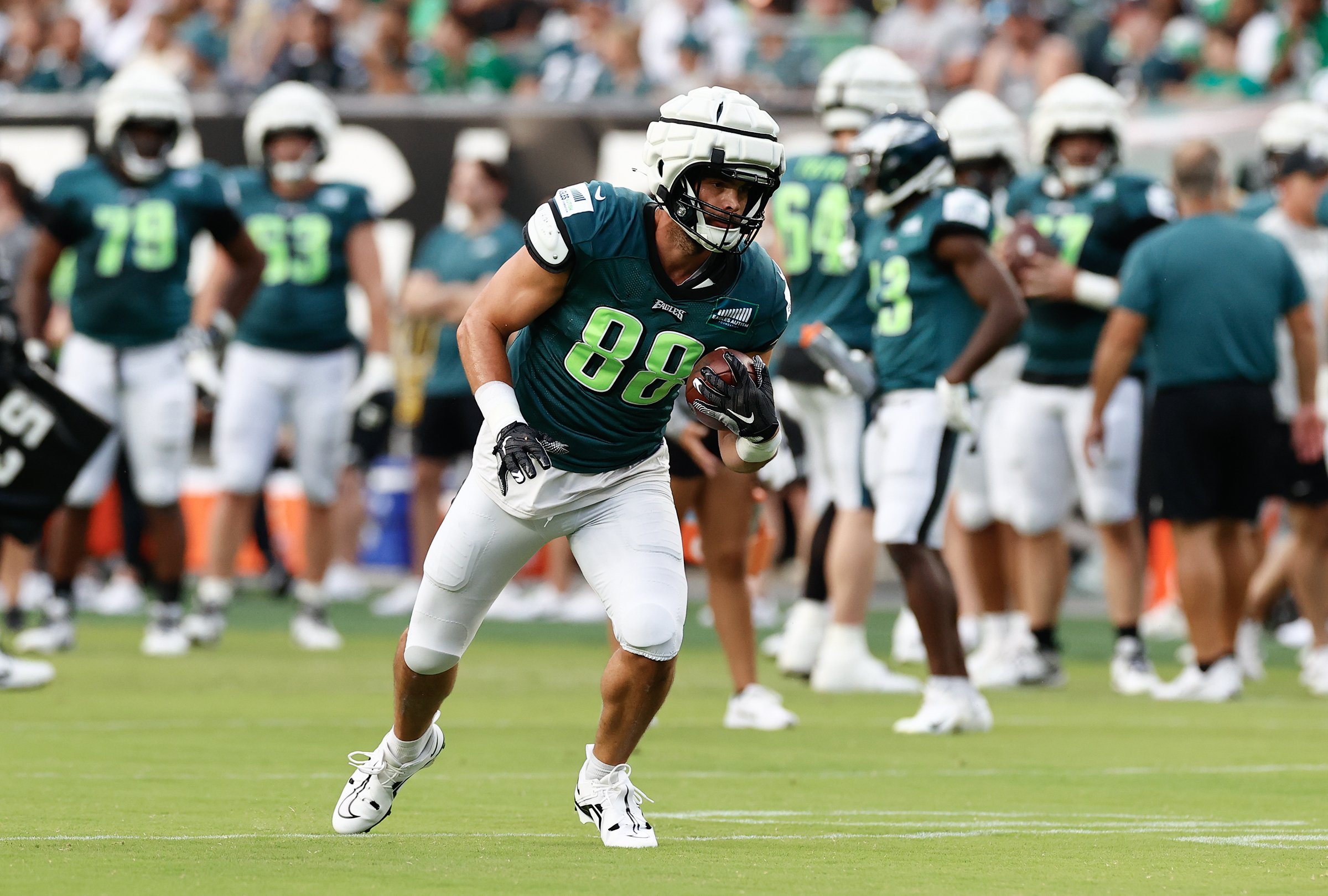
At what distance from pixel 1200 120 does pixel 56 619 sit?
822 cm

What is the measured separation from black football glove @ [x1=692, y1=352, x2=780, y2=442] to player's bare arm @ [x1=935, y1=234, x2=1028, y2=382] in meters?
2.82

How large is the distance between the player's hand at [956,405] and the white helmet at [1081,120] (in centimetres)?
247

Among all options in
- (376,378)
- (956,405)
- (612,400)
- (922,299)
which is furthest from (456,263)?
(612,400)

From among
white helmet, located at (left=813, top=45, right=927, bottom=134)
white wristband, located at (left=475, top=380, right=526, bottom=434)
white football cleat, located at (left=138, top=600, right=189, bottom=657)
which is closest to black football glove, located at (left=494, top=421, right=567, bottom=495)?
white wristband, located at (left=475, top=380, right=526, bottom=434)

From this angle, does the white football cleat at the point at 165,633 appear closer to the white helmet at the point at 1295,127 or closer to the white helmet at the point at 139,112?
the white helmet at the point at 139,112

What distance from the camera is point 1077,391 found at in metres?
9.62

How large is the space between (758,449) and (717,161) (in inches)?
28.8

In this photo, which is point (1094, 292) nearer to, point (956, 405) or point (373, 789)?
point (956, 405)

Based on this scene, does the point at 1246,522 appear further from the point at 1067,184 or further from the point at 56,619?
the point at 56,619

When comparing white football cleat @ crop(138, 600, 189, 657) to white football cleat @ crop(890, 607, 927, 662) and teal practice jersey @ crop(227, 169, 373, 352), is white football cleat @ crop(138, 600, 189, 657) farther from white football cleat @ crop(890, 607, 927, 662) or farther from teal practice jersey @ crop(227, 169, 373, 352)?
white football cleat @ crop(890, 607, 927, 662)

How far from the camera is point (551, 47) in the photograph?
1650 cm

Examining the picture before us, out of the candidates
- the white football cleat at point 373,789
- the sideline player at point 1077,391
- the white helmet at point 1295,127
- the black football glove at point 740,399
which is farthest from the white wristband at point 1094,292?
the white football cleat at point 373,789

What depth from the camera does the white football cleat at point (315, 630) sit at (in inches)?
427

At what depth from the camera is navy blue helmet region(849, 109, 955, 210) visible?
7.79m
